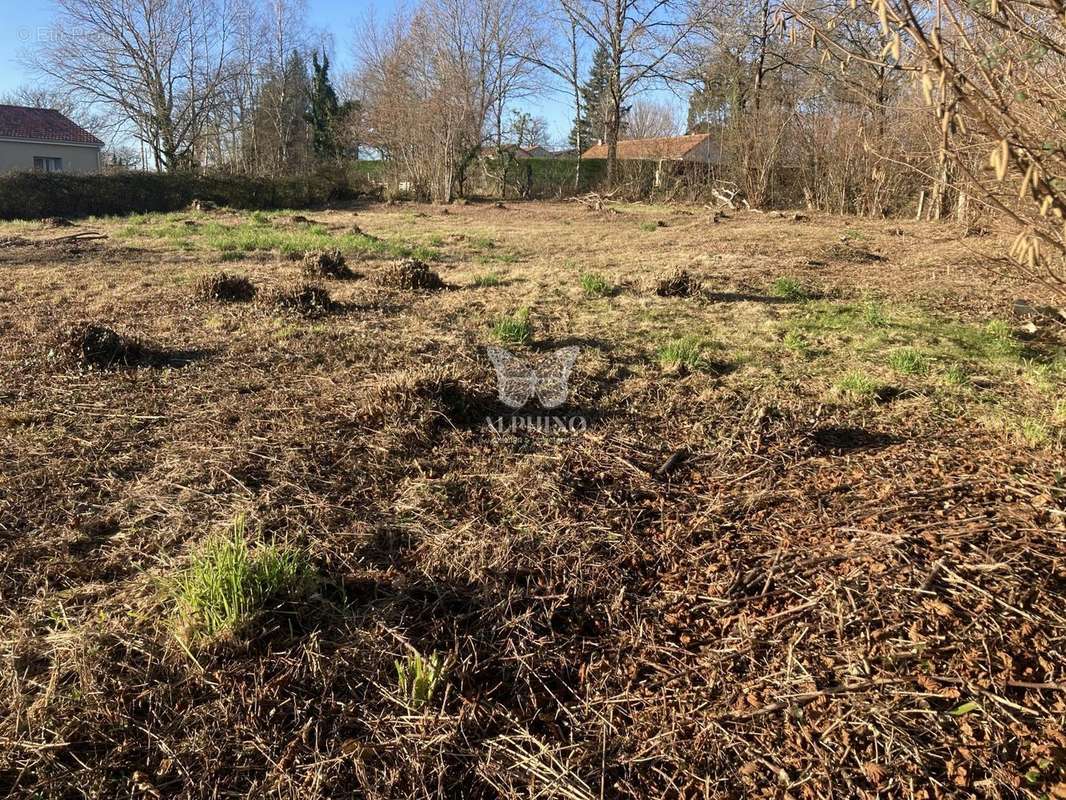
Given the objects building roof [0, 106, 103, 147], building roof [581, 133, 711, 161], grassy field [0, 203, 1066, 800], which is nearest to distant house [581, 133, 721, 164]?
building roof [581, 133, 711, 161]

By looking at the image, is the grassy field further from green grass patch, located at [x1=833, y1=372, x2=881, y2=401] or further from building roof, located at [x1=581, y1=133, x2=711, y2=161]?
building roof, located at [x1=581, y1=133, x2=711, y2=161]

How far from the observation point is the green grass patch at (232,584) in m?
1.93

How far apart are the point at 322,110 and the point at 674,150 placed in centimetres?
1999

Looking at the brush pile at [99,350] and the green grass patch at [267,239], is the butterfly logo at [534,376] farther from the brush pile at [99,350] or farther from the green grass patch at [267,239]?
the green grass patch at [267,239]

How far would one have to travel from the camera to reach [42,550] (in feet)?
7.73

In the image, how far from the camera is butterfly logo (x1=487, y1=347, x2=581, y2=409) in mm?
3863

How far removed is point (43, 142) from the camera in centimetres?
3203

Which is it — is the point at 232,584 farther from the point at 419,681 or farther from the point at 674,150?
the point at 674,150

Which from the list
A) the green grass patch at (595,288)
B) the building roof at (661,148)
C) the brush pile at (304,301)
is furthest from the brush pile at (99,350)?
the building roof at (661,148)

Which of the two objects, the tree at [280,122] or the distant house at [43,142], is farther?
the tree at [280,122]

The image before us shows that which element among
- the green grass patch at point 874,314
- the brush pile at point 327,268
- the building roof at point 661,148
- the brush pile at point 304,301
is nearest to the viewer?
the green grass patch at point 874,314

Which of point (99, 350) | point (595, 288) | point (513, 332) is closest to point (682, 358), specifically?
point (513, 332)

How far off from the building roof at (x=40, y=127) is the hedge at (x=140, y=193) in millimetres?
19772

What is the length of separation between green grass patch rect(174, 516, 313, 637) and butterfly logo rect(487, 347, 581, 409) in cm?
191
